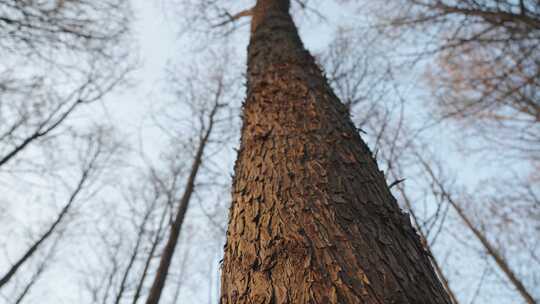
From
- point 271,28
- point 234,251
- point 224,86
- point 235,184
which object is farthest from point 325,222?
point 224,86

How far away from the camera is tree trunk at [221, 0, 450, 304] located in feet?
2.51

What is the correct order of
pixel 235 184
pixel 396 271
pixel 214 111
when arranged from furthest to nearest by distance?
1. pixel 214 111
2. pixel 235 184
3. pixel 396 271

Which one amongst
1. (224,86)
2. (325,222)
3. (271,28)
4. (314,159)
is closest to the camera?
(325,222)

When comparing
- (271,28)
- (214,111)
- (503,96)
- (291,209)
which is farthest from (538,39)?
(214,111)

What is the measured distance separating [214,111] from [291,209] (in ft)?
19.9

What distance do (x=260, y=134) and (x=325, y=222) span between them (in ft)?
2.25

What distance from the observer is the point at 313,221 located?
36.4 inches

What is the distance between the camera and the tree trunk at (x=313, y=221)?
0.77m

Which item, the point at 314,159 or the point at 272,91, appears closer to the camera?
the point at 314,159

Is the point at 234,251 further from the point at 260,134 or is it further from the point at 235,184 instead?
the point at 260,134

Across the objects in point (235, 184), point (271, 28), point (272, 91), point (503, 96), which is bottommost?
point (235, 184)

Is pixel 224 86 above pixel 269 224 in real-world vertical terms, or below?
above

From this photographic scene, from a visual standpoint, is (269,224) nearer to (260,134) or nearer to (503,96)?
(260,134)

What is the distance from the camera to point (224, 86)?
24.0 ft
